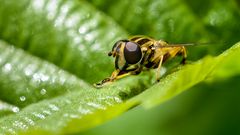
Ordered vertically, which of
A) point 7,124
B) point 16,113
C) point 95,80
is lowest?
point 7,124

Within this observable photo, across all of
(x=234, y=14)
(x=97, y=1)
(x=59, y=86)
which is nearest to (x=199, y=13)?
(x=234, y=14)

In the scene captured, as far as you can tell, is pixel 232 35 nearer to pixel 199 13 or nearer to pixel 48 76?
pixel 199 13

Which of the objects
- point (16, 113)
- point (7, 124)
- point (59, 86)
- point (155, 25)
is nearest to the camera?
point (7, 124)

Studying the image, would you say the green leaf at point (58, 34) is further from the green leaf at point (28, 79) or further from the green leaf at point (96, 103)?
the green leaf at point (96, 103)

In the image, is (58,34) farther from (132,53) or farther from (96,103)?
(96,103)

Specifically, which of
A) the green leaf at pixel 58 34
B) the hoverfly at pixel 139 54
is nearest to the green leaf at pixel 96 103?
the hoverfly at pixel 139 54

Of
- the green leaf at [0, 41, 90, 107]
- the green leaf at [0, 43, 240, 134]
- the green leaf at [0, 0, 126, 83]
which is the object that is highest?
the green leaf at [0, 0, 126, 83]

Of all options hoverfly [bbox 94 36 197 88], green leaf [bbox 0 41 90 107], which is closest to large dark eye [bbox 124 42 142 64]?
hoverfly [bbox 94 36 197 88]

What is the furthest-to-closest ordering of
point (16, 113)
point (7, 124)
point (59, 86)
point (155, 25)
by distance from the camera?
point (155, 25)
point (59, 86)
point (16, 113)
point (7, 124)

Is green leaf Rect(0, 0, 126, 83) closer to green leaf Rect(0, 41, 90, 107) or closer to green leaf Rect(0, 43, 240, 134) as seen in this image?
green leaf Rect(0, 41, 90, 107)
